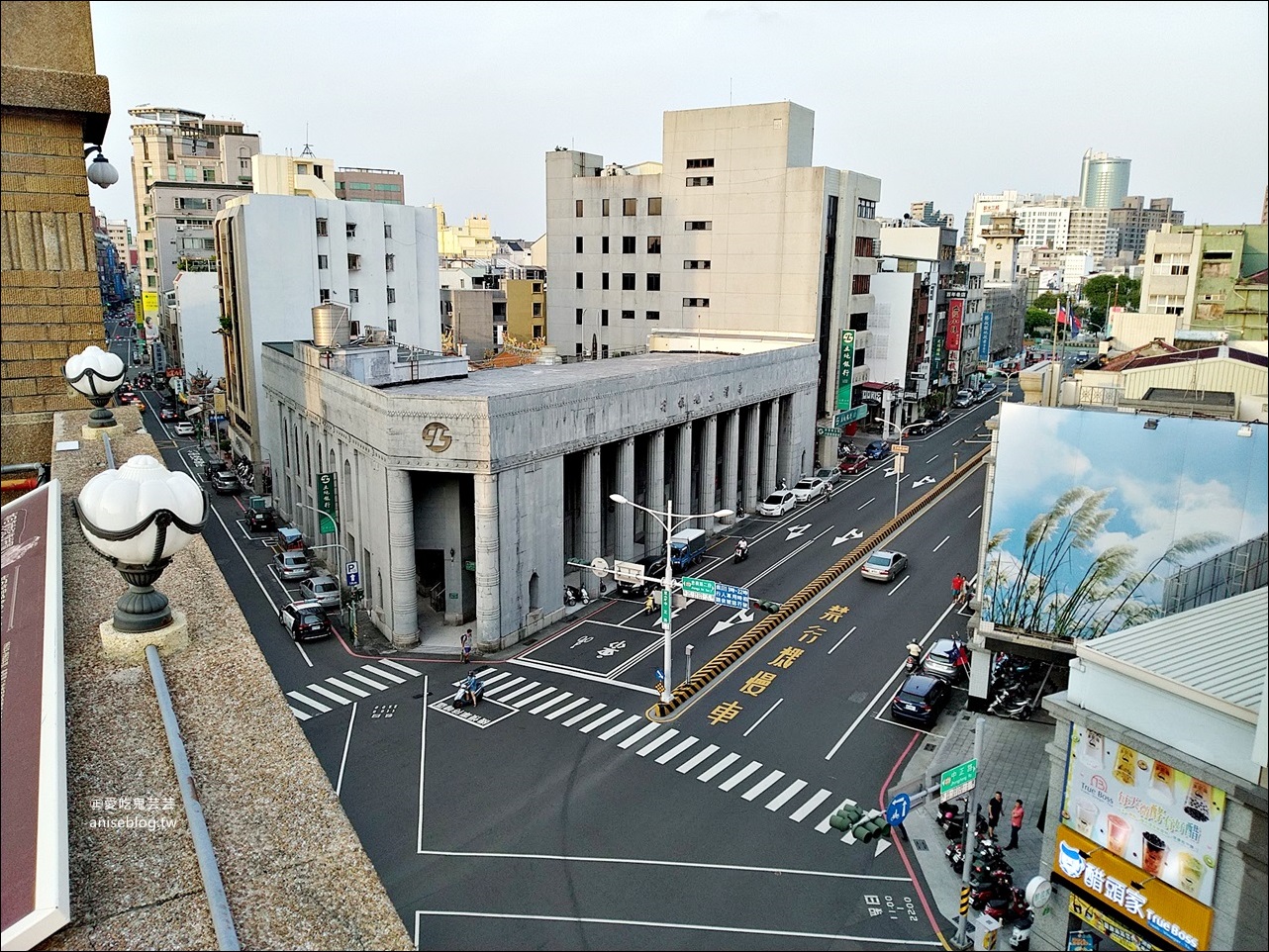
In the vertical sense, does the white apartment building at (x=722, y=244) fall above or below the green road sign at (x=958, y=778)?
above

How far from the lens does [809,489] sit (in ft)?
236

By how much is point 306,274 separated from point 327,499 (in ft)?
101

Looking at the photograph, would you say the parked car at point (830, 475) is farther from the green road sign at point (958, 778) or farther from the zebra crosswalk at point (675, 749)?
the green road sign at point (958, 778)

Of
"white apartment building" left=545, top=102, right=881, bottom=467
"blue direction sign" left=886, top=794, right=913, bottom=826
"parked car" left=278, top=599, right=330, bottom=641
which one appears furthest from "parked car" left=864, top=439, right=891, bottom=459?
"blue direction sign" left=886, top=794, right=913, bottom=826

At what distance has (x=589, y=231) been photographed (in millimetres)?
86500

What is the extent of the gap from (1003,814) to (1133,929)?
29.1ft

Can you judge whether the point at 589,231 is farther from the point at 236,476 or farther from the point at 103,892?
the point at 103,892

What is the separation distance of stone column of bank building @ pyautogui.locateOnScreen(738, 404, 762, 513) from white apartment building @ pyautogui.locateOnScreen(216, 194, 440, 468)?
89.9 ft

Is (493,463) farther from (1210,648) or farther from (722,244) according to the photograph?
(722,244)

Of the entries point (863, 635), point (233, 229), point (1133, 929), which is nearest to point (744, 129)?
point (233, 229)

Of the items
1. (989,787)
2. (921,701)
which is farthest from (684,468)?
(989,787)

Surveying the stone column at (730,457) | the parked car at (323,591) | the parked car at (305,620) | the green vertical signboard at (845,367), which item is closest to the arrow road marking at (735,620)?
the stone column at (730,457)

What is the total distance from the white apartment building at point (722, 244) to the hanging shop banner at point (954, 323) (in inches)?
1156

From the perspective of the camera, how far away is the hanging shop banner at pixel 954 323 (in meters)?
113
